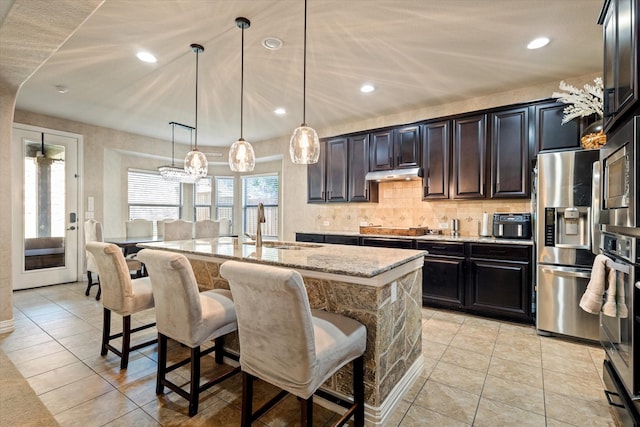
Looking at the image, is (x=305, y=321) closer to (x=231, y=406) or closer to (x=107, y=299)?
(x=231, y=406)

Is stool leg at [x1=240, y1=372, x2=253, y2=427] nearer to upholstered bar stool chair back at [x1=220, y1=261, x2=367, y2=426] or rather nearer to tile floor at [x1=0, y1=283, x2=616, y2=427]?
upholstered bar stool chair back at [x1=220, y1=261, x2=367, y2=426]

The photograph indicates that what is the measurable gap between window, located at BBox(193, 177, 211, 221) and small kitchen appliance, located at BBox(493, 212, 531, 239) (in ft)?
19.8

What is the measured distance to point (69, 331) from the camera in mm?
3135

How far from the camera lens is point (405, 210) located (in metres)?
4.76

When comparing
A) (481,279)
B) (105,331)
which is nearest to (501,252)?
(481,279)

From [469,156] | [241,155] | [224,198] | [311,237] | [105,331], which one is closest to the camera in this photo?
[105,331]

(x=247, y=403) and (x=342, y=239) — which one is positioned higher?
(x=342, y=239)

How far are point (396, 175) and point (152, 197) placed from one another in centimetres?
513

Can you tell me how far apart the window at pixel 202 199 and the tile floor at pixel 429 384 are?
418 cm

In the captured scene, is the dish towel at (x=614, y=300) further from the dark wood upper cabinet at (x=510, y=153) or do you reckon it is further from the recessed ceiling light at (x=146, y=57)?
the recessed ceiling light at (x=146, y=57)

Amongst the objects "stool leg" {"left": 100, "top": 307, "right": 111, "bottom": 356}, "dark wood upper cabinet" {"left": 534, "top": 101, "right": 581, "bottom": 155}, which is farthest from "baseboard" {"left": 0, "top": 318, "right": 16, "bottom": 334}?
"dark wood upper cabinet" {"left": 534, "top": 101, "right": 581, "bottom": 155}

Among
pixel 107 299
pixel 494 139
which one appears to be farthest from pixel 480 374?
pixel 107 299

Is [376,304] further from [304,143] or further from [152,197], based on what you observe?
[152,197]

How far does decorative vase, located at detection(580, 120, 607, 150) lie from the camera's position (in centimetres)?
276
